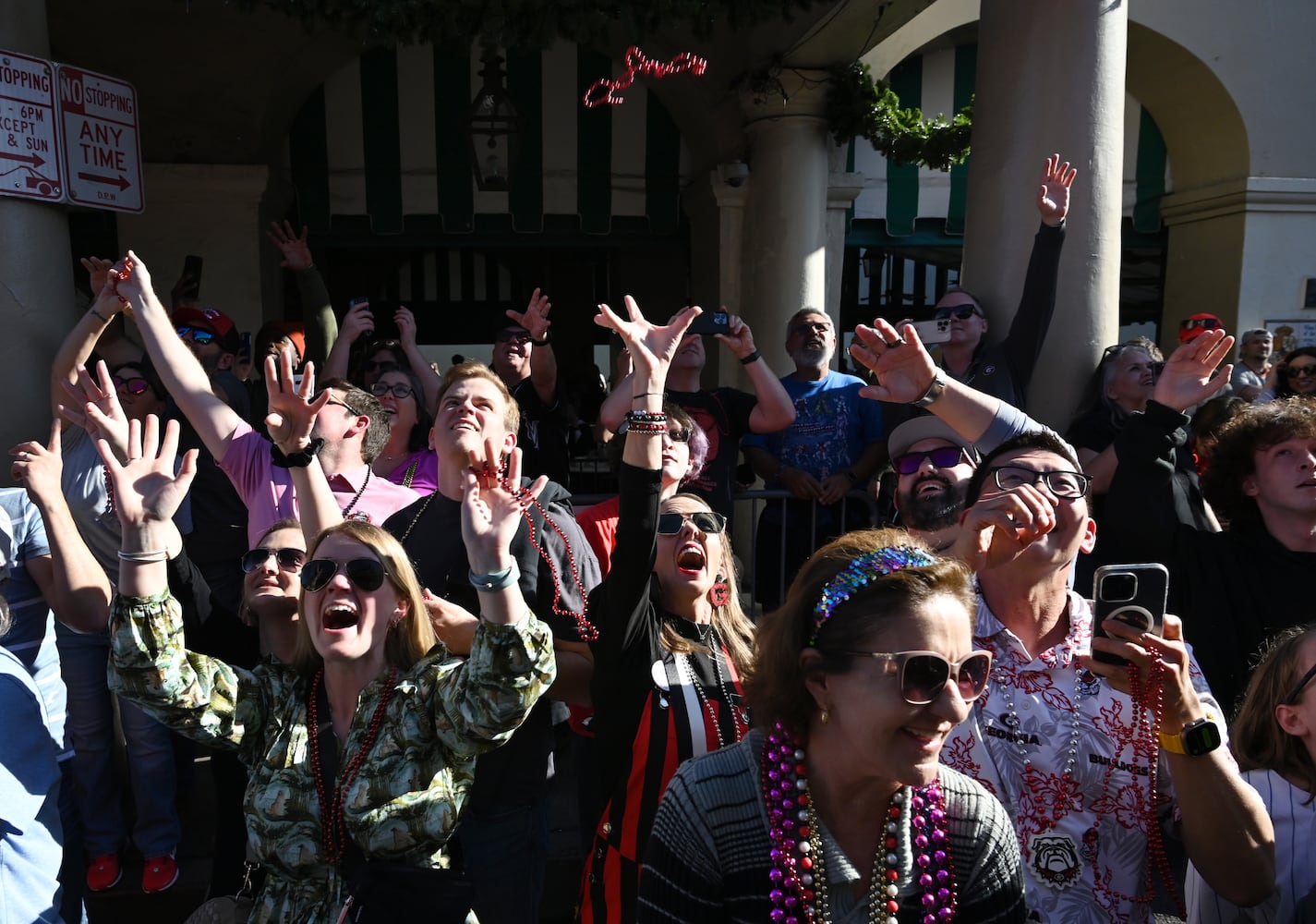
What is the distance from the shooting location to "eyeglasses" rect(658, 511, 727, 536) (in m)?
2.67

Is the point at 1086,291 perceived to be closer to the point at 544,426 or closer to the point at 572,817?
the point at 544,426

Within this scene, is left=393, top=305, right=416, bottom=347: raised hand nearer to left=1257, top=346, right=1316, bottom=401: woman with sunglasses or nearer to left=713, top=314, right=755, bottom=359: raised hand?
left=713, top=314, right=755, bottom=359: raised hand

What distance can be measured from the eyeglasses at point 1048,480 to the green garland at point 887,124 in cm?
546

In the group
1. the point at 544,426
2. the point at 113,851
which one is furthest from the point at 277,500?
the point at 544,426

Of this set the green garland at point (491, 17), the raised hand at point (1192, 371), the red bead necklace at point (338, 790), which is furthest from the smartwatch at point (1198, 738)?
the green garland at point (491, 17)

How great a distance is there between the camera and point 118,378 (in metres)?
4.23

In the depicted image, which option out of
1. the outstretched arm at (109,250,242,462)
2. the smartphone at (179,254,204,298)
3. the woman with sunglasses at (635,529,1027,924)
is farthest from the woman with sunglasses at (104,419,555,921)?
the smartphone at (179,254,204,298)

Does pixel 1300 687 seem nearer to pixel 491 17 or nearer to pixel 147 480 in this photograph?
pixel 147 480

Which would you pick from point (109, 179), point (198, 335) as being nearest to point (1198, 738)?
point (198, 335)

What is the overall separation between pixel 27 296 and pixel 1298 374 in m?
6.46

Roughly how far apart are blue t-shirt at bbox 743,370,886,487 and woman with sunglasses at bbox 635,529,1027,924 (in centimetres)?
330

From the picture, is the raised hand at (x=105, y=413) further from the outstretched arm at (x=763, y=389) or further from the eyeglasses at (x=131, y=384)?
the outstretched arm at (x=763, y=389)

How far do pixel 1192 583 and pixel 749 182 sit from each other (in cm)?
586

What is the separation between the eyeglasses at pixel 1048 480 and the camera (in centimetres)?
230
